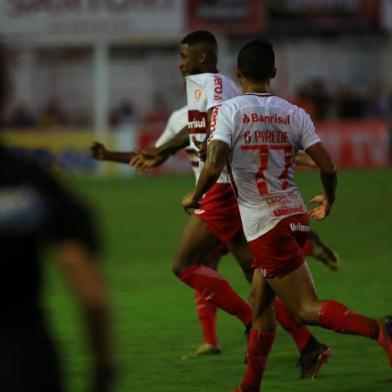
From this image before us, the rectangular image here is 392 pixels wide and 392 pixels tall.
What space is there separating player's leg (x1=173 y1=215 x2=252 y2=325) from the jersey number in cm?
140

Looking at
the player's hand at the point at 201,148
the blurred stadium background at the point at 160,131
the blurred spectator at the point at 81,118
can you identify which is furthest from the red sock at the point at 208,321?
the blurred spectator at the point at 81,118

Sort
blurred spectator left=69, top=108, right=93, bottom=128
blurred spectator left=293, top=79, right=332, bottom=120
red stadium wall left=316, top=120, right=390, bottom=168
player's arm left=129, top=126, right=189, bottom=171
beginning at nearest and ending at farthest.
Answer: player's arm left=129, top=126, right=189, bottom=171, red stadium wall left=316, top=120, right=390, bottom=168, blurred spectator left=293, top=79, right=332, bottom=120, blurred spectator left=69, top=108, right=93, bottom=128

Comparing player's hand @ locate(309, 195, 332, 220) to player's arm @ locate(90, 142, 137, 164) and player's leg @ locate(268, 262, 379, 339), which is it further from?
player's arm @ locate(90, 142, 137, 164)

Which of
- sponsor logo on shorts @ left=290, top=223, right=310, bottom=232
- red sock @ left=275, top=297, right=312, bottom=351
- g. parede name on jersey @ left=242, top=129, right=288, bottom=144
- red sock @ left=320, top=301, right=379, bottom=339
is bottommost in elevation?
red sock @ left=275, top=297, right=312, bottom=351

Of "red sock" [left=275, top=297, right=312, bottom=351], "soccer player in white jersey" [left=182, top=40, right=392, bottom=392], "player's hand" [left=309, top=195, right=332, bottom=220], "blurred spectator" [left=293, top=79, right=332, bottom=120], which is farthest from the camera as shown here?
"blurred spectator" [left=293, top=79, right=332, bottom=120]

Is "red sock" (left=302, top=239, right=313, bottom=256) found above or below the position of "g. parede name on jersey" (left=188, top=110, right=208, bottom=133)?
below

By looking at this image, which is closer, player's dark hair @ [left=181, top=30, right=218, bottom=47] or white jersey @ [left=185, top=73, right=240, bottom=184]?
white jersey @ [left=185, top=73, right=240, bottom=184]

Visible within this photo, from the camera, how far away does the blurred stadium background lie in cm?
838

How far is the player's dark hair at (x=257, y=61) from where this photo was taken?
22.0ft

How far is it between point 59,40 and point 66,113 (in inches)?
341

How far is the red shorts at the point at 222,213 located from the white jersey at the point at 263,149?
1192 mm

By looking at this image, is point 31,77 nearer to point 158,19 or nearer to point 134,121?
point 134,121

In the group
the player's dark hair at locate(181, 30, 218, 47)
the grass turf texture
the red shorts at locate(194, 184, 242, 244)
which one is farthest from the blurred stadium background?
the player's dark hair at locate(181, 30, 218, 47)

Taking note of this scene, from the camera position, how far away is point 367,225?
56.2ft
